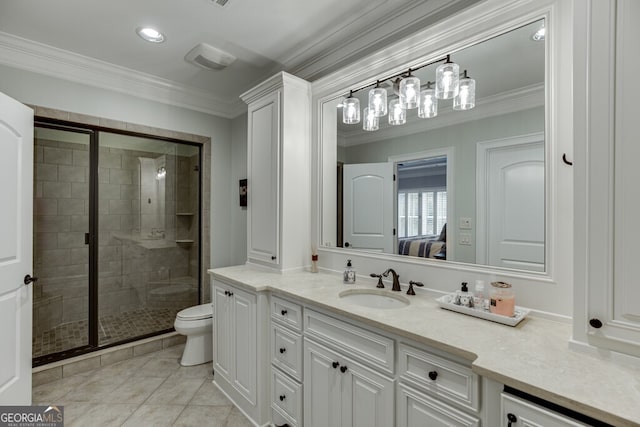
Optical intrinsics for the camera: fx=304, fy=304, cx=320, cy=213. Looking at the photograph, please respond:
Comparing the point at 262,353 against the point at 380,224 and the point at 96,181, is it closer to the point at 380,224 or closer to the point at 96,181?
the point at 380,224

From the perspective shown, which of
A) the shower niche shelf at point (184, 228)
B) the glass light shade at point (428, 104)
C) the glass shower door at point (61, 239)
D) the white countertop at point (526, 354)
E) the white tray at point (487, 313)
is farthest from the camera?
the shower niche shelf at point (184, 228)

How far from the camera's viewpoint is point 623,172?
953 mm

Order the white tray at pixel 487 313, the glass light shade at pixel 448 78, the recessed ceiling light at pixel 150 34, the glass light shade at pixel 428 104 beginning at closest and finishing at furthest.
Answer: the white tray at pixel 487 313, the glass light shade at pixel 448 78, the glass light shade at pixel 428 104, the recessed ceiling light at pixel 150 34

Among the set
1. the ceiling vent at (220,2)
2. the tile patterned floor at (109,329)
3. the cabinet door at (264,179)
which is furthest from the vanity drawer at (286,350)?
the ceiling vent at (220,2)

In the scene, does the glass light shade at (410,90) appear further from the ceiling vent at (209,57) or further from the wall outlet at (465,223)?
the ceiling vent at (209,57)

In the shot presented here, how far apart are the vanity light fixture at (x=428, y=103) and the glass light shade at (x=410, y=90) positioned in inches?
1.3

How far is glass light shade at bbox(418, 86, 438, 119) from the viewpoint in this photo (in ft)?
5.79

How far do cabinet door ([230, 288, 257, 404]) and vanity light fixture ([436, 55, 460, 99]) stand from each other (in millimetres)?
1665

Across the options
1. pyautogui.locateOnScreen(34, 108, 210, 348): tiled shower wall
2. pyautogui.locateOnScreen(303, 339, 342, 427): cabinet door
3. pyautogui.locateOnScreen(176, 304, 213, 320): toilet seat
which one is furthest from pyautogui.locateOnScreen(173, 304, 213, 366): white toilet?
pyautogui.locateOnScreen(303, 339, 342, 427): cabinet door

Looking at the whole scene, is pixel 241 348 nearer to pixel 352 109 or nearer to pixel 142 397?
pixel 142 397

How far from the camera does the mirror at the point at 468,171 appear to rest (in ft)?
4.70

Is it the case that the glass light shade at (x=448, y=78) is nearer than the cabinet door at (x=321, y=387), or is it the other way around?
the cabinet door at (x=321, y=387)

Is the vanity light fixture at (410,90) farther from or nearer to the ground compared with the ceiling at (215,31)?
nearer to the ground

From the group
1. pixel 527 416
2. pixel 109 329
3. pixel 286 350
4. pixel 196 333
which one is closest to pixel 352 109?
pixel 286 350
